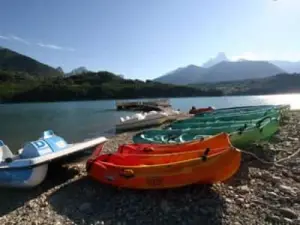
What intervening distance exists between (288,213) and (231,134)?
15.1 feet

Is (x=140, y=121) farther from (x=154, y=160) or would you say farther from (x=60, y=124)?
(x=154, y=160)

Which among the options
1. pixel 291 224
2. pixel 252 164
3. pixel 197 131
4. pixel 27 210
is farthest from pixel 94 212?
pixel 197 131

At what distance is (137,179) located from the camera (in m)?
8.52

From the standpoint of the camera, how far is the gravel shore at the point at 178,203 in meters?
7.18

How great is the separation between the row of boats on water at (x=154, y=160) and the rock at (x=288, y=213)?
5.03ft

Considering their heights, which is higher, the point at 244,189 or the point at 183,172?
the point at 183,172

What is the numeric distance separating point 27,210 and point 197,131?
27.3ft

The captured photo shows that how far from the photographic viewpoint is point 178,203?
309 inches

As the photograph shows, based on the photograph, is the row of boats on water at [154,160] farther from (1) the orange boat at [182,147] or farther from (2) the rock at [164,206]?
(2) the rock at [164,206]

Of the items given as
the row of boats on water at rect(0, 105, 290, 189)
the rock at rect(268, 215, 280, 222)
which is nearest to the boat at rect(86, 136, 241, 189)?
the row of boats on water at rect(0, 105, 290, 189)

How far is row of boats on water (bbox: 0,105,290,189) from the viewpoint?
804 centimetres

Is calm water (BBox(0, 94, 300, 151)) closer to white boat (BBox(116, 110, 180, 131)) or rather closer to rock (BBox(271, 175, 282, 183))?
white boat (BBox(116, 110, 180, 131))

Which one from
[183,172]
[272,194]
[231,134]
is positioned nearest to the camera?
[272,194]

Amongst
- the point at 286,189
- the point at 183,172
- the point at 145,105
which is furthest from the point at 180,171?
the point at 145,105
